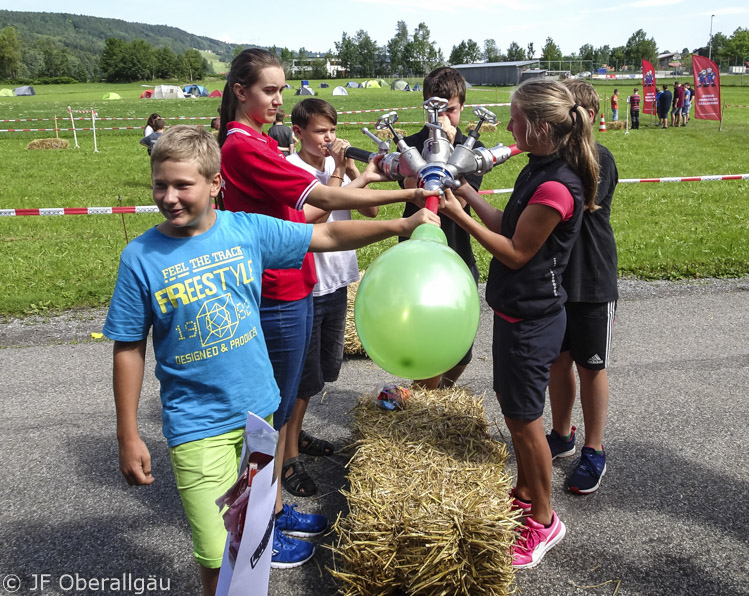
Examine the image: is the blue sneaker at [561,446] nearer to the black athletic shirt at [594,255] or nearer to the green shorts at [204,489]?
the black athletic shirt at [594,255]

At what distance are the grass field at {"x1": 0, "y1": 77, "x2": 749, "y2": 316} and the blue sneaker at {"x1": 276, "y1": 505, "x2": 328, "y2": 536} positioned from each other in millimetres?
4660

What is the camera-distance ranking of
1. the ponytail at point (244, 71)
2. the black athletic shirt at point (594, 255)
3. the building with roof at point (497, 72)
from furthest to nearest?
the building with roof at point (497, 72) < the black athletic shirt at point (594, 255) < the ponytail at point (244, 71)

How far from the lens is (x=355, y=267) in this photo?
393 centimetres

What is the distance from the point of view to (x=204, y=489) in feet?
7.80

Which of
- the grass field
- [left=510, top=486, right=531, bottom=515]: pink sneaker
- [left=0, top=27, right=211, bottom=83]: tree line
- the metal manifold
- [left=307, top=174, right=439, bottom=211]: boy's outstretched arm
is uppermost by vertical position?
[left=0, top=27, right=211, bottom=83]: tree line

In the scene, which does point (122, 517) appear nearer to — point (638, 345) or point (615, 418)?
point (615, 418)

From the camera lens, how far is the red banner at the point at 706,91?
872 inches

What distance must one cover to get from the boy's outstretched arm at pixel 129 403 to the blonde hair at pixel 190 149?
0.67 m

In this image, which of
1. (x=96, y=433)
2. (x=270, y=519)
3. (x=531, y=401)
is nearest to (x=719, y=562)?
(x=531, y=401)

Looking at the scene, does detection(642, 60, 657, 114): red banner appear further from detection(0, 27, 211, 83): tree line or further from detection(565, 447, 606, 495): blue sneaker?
detection(0, 27, 211, 83): tree line

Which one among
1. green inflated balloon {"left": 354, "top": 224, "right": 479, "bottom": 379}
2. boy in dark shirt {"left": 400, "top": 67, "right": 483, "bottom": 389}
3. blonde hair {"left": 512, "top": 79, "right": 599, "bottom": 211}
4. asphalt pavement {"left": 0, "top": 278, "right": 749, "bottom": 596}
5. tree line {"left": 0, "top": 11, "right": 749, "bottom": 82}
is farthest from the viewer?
tree line {"left": 0, "top": 11, "right": 749, "bottom": 82}

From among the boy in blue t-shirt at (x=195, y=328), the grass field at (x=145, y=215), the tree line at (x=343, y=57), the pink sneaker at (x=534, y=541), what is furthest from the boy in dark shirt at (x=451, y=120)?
the tree line at (x=343, y=57)

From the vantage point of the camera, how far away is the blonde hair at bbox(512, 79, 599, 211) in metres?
2.71

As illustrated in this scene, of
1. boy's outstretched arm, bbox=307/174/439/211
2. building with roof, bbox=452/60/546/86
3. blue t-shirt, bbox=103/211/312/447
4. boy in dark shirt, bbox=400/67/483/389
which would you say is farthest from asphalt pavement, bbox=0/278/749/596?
building with roof, bbox=452/60/546/86
